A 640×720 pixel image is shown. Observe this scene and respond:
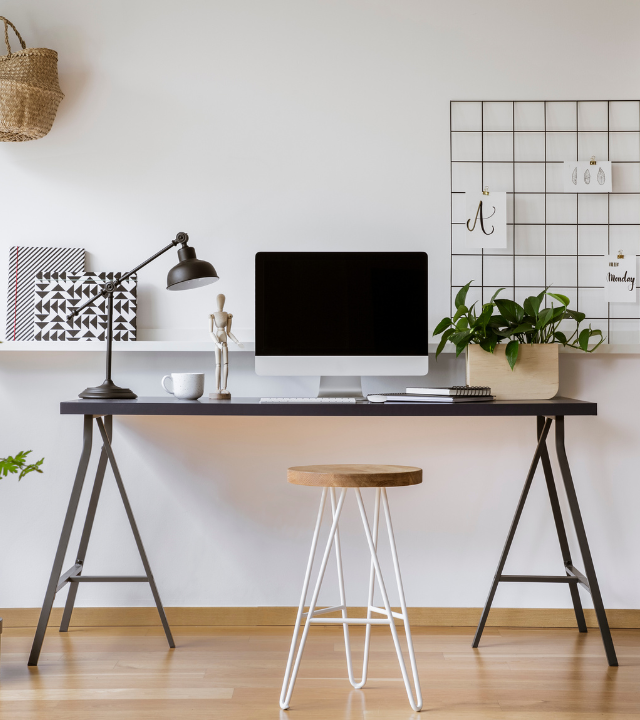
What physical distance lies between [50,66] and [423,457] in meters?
1.92

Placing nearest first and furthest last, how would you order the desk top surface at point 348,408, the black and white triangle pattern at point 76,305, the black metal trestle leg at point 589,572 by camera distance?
1. the desk top surface at point 348,408
2. the black metal trestle leg at point 589,572
3. the black and white triangle pattern at point 76,305

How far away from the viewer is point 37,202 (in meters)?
2.57

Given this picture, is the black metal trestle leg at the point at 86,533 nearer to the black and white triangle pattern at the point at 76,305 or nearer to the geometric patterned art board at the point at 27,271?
the black and white triangle pattern at the point at 76,305

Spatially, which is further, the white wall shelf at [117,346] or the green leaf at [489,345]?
the white wall shelf at [117,346]

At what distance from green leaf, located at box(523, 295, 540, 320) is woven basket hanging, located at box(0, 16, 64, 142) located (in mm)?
1787

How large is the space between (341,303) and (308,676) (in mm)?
1163

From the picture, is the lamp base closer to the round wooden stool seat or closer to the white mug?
the white mug

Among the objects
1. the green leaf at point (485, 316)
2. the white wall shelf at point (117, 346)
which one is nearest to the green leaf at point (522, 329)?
the green leaf at point (485, 316)

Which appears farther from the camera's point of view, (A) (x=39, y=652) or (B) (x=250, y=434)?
(B) (x=250, y=434)

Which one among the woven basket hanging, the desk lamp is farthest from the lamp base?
A: the woven basket hanging

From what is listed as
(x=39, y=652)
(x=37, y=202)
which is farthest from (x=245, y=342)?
(x=39, y=652)

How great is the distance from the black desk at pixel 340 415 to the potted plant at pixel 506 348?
0.46 feet

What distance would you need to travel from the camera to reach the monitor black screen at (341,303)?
7.72 ft

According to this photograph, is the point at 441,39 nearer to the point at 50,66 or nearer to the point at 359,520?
the point at 50,66
